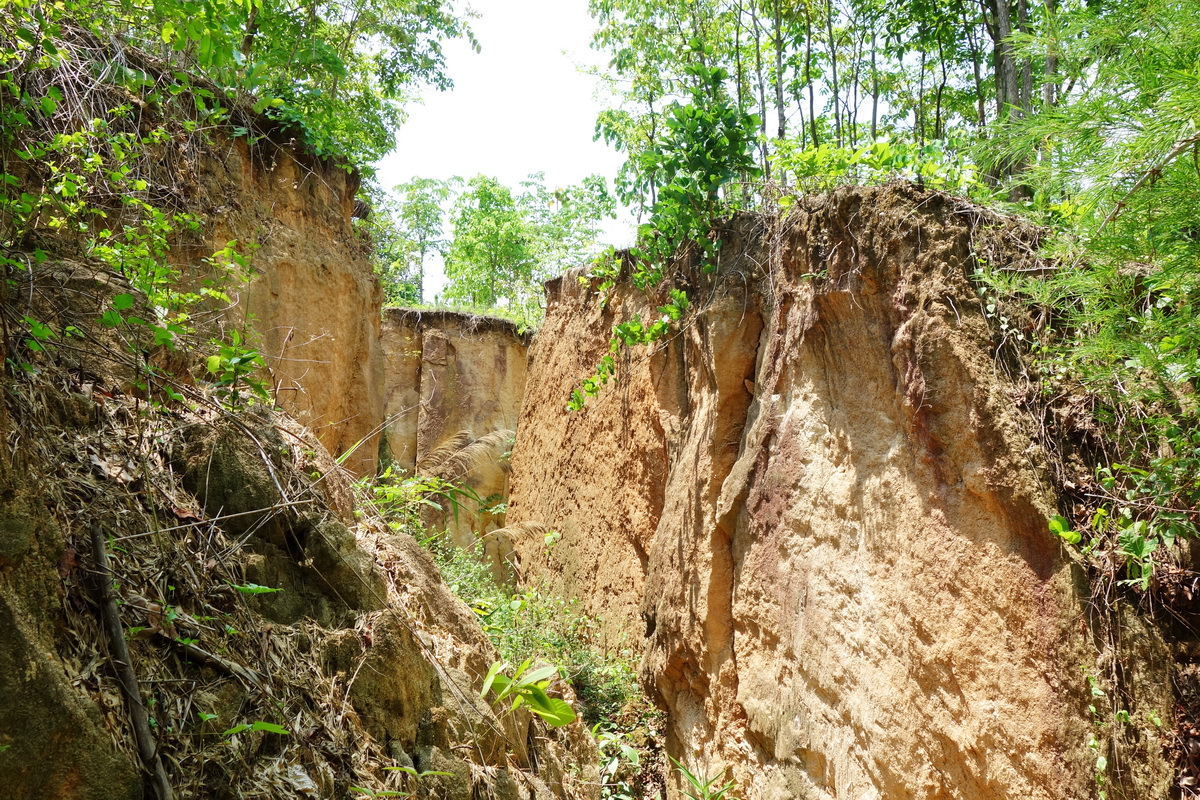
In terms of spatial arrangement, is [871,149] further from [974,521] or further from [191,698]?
[191,698]

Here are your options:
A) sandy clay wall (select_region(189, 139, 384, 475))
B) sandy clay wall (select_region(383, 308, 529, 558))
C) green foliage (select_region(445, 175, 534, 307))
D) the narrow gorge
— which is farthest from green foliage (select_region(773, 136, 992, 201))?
green foliage (select_region(445, 175, 534, 307))

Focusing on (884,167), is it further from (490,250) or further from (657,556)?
(490,250)

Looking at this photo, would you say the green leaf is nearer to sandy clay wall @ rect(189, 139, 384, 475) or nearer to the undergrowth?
the undergrowth

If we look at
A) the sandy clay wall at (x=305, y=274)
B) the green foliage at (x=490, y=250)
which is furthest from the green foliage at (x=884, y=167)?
the green foliage at (x=490, y=250)

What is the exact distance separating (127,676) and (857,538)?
3.62 meters

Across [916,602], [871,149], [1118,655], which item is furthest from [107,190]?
[1118,655]

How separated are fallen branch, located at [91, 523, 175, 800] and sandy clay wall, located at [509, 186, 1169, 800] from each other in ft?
11.1

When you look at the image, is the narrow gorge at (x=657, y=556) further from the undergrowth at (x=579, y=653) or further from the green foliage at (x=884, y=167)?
the green foliage at (x=884, y=167)

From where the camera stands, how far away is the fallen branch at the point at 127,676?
189 centimetres

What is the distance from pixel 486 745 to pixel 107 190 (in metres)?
3.81

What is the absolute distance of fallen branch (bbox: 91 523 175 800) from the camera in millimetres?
1892

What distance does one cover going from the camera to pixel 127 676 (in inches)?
77.5

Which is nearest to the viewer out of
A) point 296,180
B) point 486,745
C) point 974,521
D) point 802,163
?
point 486,745

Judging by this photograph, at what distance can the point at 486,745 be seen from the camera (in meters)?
3.38
